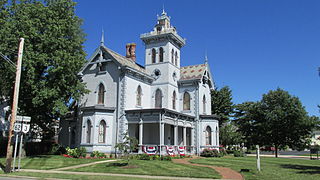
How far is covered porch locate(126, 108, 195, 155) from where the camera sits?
28.3m

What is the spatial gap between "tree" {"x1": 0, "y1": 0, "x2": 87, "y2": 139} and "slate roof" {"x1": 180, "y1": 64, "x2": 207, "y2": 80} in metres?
14.4

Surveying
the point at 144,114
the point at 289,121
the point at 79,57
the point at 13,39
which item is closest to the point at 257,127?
the point at 289,121

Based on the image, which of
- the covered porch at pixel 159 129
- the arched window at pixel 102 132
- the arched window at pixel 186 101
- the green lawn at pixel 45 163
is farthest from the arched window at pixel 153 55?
the green lawn at pixel 45 163

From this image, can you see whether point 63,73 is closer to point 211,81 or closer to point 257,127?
point 211,81

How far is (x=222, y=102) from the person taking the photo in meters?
47.3

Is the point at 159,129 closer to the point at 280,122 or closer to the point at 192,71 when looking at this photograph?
the point at 192,71

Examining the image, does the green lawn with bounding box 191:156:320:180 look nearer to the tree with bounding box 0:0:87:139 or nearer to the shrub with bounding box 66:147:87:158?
the shrub with bounding box 66:147:87:158

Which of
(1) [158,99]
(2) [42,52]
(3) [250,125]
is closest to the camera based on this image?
(2) [42,52]

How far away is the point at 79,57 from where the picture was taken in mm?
27203

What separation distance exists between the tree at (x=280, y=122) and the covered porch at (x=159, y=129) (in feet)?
40.2

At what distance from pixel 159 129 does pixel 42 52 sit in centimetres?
1305

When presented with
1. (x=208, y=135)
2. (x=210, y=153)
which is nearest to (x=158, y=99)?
(x=208, y=135)

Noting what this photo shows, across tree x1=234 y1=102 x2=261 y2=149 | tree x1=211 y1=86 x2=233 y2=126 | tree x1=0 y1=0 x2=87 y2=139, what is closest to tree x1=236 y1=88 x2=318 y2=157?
tree x1=234 y1=102 x2=261 y2=149

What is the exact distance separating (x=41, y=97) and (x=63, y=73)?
285 centimetres
